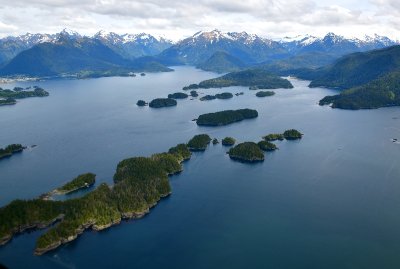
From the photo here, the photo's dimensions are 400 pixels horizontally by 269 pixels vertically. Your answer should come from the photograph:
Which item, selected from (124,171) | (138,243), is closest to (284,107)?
(124,171)

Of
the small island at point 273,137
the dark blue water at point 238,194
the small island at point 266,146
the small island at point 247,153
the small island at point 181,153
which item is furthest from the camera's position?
the small island at point 273,137

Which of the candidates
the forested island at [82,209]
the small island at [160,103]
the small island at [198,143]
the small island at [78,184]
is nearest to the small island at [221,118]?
the small island at [198,143]

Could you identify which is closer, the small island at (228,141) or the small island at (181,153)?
the small island at (181,153)

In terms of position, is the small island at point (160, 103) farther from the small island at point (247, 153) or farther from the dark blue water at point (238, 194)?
the small island at point (247, 153)

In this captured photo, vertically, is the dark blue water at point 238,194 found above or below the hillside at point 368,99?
below

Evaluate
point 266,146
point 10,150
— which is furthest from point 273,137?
point 10,150

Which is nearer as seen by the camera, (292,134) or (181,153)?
(181,153)

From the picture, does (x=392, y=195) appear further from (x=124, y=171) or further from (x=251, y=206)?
(x=124, y=171)

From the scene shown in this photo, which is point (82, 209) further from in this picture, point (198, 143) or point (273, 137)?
point (273, 137)
